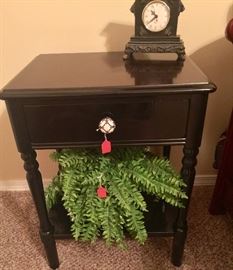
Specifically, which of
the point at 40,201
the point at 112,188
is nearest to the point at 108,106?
the point at 112,188

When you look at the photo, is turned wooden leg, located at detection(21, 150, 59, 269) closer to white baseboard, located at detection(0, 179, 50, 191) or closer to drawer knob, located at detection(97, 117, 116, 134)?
drawer knob, located at detection(97, 117, 116, 134)

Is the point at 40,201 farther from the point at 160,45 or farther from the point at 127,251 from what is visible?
the point at 160,45

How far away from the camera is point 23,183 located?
1398 millimetres

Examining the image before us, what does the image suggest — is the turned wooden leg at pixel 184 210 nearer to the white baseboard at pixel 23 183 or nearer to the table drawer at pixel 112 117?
the table drawer at pixel 112 117

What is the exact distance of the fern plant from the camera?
32.7 inches

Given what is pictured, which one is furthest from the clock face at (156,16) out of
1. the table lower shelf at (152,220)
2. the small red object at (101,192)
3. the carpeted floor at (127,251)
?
the carpeted floor at (127,251)

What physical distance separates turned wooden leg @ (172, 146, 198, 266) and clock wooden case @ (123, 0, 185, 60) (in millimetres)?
306

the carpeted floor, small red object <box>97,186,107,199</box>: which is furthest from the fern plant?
the carpeted floor

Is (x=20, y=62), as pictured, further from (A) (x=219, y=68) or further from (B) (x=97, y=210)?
(A) (x=219, y=68)

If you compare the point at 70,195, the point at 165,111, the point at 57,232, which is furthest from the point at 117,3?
the point at 57,232

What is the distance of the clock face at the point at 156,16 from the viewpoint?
0.82 meters

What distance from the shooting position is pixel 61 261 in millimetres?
1061

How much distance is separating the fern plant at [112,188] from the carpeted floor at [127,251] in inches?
9.1

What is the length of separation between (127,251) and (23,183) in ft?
2.05
